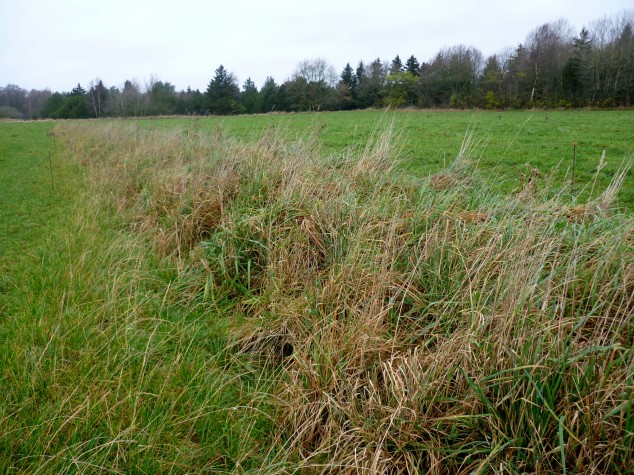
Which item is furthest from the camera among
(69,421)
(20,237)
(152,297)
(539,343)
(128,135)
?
(128,135)

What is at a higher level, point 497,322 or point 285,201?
point 285,201

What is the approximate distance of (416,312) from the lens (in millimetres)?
2910

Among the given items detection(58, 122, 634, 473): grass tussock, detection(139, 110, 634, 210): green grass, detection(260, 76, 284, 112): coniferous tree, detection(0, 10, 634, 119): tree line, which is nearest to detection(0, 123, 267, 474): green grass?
detection(58, 122, 634, 473): grass tussock

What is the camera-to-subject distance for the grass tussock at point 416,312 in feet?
6.18

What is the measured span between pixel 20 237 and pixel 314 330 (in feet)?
15.9

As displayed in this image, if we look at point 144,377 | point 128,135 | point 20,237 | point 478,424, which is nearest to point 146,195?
point 20,237

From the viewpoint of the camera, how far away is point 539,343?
196cm

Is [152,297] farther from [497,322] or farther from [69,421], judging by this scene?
[497,322]

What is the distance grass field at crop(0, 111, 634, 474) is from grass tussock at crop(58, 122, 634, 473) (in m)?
0.02

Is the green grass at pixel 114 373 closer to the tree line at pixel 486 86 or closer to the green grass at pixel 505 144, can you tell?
the green grass at pixel 505 144

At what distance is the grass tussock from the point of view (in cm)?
188

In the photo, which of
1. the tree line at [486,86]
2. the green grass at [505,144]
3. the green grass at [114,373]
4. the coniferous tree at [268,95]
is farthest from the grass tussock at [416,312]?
the coniferous tree at [268,95]

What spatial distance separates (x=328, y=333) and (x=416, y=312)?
668mm

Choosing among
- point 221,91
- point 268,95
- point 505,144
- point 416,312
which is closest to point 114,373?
point 416,312
